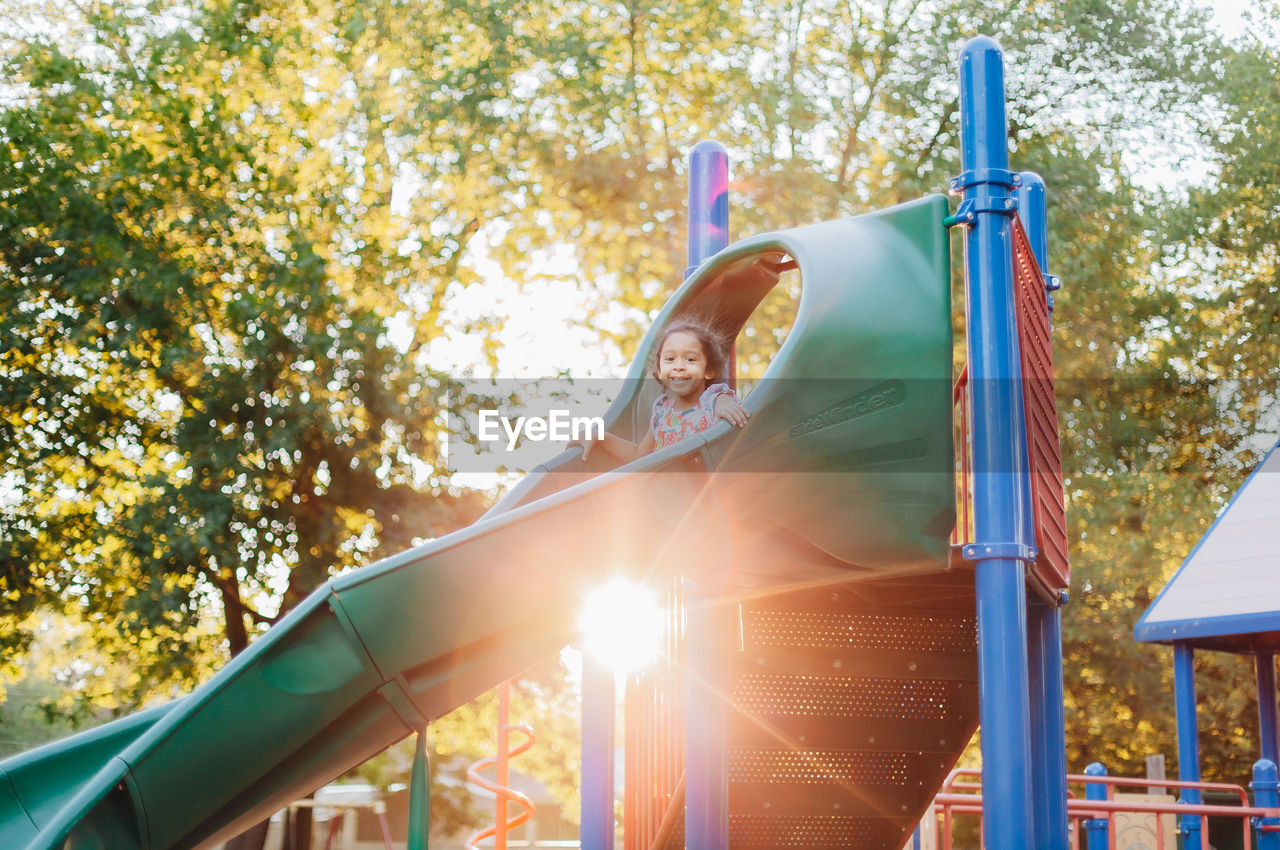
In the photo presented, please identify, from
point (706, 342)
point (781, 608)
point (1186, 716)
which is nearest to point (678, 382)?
point (706, 342)

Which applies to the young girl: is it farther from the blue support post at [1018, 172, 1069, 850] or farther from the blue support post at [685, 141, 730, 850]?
the blue support post at [1018, 172, 1069, 850]

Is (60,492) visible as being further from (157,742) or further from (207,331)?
(157,742)

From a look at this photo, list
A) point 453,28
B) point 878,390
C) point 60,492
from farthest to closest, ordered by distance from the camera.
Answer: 1. point 453,28
2. point 60,492
3. point 878,390

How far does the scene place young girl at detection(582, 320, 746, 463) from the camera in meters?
4.69

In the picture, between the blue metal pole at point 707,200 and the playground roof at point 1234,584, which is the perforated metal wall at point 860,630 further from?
the playground roof at point 1234,584

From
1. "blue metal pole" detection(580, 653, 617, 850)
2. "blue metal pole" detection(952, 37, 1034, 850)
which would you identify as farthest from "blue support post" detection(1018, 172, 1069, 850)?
"blue metal pole" detection(580, 653, 617, 850)

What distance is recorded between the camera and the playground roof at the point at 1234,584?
318 inches

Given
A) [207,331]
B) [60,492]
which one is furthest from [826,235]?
[60,492]

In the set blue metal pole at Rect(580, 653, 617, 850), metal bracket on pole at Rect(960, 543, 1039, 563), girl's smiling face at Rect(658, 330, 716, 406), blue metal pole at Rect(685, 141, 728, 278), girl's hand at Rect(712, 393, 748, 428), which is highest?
blue metal pole at Rect(685, 141, 728, 278)

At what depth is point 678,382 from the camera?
187 inches

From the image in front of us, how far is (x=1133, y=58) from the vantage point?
16281 mm

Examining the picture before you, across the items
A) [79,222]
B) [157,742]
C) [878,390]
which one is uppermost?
[79,222]

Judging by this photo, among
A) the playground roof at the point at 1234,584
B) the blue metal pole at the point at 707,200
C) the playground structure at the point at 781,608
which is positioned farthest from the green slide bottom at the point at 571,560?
the playground roof at the point at 1234,584

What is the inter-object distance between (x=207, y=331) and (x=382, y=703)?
11.5 meters
